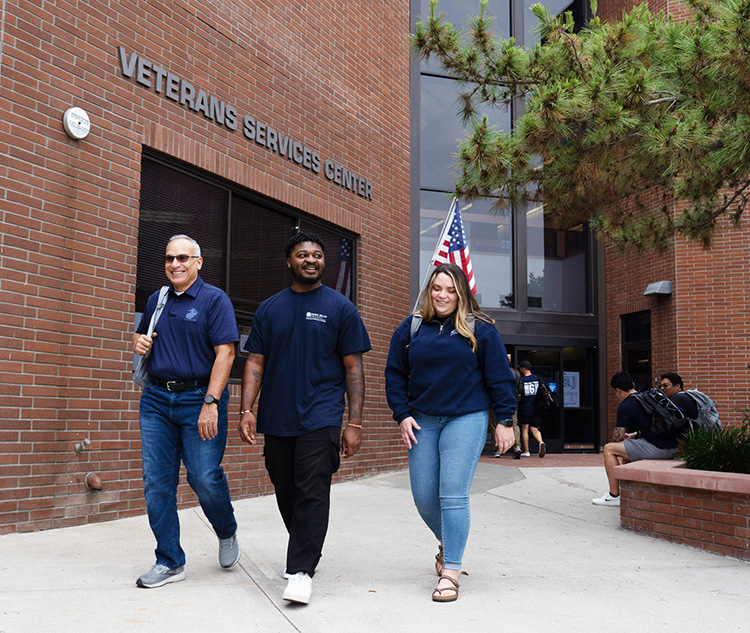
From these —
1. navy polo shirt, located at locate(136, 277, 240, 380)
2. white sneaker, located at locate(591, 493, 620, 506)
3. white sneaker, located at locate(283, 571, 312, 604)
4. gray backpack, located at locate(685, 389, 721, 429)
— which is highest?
navy polo shirt, located at locate(136, 277, 240, 380)

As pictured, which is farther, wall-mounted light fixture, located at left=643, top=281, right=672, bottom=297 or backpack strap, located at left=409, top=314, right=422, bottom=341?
wall-mounted light fixture, located at left=643, top=281, right=672, bottom=297

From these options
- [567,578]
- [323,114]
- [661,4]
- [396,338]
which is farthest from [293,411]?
[661,4]

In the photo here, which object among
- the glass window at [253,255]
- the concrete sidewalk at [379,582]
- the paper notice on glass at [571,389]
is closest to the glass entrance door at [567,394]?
the paper notice on glass at [571,389]

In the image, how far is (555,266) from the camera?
15906 millimetres

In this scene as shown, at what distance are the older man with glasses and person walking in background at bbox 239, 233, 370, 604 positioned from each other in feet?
0.74

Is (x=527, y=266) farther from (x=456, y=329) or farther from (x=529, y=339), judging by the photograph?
(x=456, y=329)

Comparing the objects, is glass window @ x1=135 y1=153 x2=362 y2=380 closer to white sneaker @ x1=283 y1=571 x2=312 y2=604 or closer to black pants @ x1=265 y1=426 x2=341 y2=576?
black pants @ x1=265 y1=426 x2=341 y2=576

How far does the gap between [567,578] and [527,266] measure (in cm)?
1125

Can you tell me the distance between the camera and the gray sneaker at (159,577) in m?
4.16

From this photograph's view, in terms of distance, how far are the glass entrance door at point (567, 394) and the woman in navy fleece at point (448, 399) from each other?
11.1 metres

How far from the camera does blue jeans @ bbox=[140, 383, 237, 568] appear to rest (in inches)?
167

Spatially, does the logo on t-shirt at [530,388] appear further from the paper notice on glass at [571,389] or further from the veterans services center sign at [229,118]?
the veterans services center sign at [229,118]

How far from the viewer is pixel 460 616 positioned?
383cm

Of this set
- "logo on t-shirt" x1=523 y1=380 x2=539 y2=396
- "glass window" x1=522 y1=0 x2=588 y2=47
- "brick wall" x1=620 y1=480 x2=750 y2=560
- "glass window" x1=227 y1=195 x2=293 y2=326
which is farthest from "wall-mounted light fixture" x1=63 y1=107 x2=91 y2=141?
"glass window" x1=522 y1=0 x2=588 y2=47
